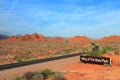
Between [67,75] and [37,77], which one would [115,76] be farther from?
[37,77]

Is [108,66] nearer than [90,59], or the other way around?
[108,66]

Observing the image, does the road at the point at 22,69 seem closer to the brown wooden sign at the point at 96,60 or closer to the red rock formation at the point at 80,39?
the brown wooden sign at the point at 96,60

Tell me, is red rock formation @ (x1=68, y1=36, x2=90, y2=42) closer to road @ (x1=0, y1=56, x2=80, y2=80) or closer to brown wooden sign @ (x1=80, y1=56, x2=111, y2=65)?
brown wooden sign @ (x1=80, y1=56, x2=111, y2=65)

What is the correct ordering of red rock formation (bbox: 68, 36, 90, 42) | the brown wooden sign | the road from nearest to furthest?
1. the road
2. the brown wooden sign
3. red rock formation (bbox: 68, 36, 90, 42)

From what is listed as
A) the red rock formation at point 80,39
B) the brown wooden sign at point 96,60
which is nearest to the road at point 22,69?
the brown wooden sign at point 96,60

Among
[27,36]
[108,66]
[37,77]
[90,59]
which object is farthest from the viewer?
[27,36]

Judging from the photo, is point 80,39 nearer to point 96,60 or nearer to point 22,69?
point 96,60

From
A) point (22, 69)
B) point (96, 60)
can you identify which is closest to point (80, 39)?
point (96, 60)

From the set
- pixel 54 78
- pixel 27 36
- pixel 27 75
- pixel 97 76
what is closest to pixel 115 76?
pixel 97 76

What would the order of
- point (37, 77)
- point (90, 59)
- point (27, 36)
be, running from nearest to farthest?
point (37, 77), point (90, 59), point (27, 36)

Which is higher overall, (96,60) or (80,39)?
(80,39)

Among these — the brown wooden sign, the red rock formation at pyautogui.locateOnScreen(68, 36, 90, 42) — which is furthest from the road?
the red rock formation at pyautogui.locateOnScreen(68, 36, 90, 42)

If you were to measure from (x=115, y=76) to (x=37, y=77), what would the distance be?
6.89 meters

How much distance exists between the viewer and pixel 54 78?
60.8ft
